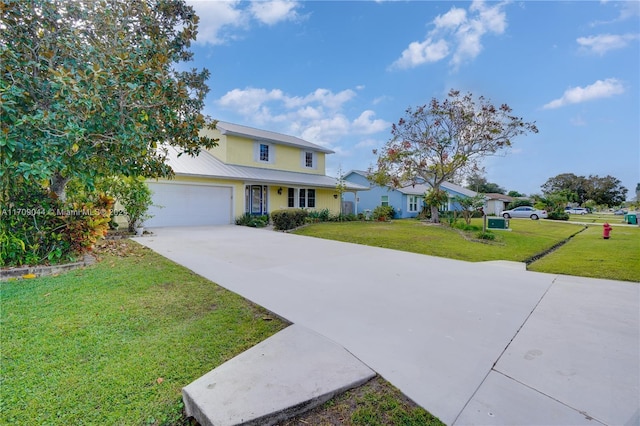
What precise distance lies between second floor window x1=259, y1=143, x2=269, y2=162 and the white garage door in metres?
3.70

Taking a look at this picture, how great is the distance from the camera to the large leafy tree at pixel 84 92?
3.76 m

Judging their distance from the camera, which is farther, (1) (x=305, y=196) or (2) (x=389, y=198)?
(2) (x=389, y=198)

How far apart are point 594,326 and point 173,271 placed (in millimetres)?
6881

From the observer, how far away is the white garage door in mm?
13586

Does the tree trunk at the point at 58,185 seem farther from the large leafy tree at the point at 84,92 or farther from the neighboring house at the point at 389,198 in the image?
the neighboring house at the point at 389,198

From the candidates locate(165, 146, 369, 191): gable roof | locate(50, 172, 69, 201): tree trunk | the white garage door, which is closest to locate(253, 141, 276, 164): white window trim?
locate(165, 146, 369, 191): gable roof

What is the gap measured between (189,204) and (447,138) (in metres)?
15.6

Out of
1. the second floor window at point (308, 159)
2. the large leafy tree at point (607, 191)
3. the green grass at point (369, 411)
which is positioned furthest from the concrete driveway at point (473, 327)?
the large leafy tree at point (607, 191)

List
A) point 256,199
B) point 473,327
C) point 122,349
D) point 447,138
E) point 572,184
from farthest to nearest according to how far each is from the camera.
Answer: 1. point 572,184
2. point 447,138
3. point 256,199
4. point 473,327
5. point 122,349

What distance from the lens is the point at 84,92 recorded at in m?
3.79

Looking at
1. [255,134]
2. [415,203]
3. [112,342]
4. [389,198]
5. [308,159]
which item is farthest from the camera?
[415,203]

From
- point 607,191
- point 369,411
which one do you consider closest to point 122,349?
point 369,411

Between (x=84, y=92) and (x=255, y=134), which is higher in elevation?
(x=255, y=134)

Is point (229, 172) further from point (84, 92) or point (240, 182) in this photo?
point (84, 92)
